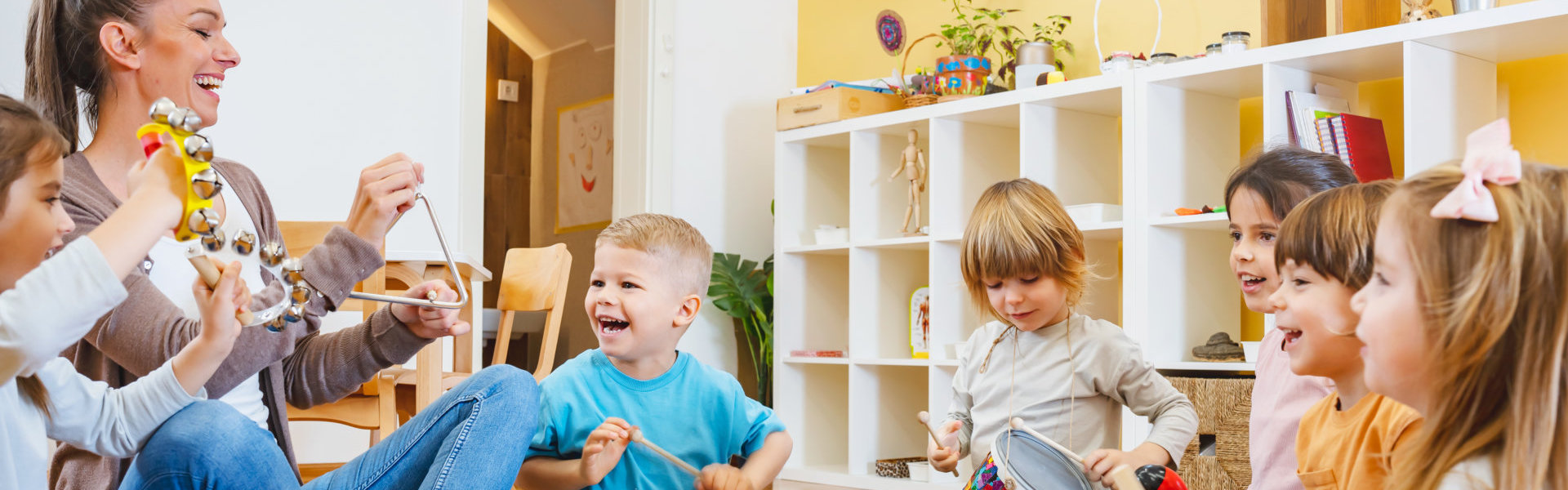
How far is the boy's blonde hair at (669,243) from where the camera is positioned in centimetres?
175

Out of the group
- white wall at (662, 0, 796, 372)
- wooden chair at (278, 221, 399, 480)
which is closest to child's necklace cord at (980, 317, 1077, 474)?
wooden chair at (278, 221, 399, 480)

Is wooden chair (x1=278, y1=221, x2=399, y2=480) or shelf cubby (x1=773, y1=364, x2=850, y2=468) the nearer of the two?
wooden chair (x1=278, y1=221, x2=399, y2=480)

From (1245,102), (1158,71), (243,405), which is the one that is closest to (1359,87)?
(1245,102)

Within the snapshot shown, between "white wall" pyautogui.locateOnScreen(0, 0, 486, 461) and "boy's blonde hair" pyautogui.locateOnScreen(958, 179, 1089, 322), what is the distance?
2.25 m

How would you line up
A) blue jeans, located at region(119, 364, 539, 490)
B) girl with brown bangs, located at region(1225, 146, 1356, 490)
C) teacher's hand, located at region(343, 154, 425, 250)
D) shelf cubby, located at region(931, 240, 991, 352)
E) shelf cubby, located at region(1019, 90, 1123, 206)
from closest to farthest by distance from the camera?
blue jeans, located at region(119, 364, 539, 490) → teacher's hand, located at region(343, 154, 425, 250) → girl with brown bangs, located at region(1225, 146, 1356, 490) → shelf cubby, located at region(1019, 90, 1123, 206) → shelf cubby, located at region(931, 240, 991, 352)

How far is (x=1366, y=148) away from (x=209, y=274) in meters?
2.46

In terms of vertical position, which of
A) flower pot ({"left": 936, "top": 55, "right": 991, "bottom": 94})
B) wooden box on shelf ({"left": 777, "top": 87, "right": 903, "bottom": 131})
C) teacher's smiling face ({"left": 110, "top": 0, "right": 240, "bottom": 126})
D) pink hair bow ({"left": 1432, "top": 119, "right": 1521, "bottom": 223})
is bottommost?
pink hair bow ({"left": 1432, "top": 119, "right": 1521, "bottom": 223})

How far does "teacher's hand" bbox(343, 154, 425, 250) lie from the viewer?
4.74 feet

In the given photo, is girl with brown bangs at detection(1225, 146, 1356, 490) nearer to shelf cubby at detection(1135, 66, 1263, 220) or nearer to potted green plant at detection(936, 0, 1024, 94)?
shelf cubby at detection(1135, 66, 1263, 220)

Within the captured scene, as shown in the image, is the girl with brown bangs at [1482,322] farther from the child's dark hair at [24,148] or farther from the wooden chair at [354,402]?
the wooden chair at [354,402]

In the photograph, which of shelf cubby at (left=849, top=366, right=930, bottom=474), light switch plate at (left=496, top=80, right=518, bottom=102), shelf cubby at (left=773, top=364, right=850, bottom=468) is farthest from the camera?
light switch plate at (left=496, top=80, right=518, bottom=102)

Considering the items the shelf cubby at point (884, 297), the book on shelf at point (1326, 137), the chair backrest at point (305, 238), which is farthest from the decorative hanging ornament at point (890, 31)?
the chair backrest at point (305, 238)

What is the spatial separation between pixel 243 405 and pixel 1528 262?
4.44 feet

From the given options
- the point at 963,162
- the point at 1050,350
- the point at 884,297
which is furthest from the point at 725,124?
the point at 1050,350
